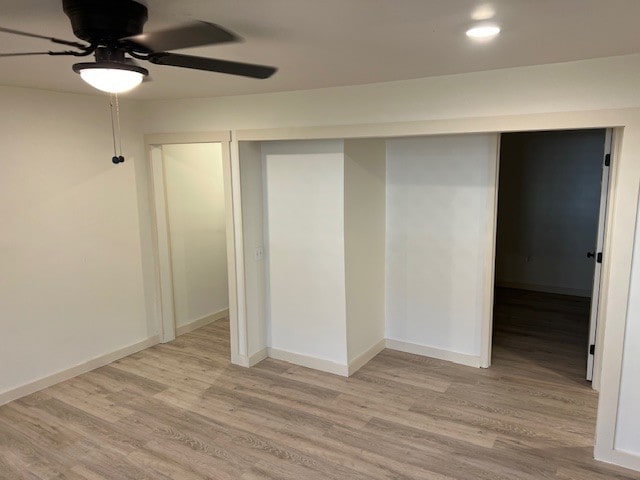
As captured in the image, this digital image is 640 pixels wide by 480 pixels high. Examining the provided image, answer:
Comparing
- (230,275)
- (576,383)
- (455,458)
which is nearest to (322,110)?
(230,275)

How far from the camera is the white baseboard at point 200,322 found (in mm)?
5198

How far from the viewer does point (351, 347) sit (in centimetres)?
419

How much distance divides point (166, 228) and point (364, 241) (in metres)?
2.01

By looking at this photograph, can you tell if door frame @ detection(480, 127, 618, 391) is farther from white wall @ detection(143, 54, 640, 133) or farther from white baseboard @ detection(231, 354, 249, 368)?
white baseboard @ detection(231, 354, 249, 368)

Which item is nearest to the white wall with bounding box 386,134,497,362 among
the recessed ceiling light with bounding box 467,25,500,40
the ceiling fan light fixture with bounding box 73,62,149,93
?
the recessed ceiling light with bounding box 467,25,500,40

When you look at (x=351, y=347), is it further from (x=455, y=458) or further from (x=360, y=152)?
(x=360, y=152)

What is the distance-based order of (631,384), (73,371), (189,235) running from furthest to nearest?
(189,235), (73,371), (631,384)

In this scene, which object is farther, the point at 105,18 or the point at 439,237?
the point at 439,237

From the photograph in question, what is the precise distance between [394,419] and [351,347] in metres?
0.85

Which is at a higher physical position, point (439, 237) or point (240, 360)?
point (439, 237)

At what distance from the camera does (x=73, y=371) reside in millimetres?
4180

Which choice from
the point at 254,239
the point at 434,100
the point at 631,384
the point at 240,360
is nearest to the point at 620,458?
the point at 631,384

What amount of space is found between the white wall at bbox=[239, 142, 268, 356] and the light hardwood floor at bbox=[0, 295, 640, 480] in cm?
35

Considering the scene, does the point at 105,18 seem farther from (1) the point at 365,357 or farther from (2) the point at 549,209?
(2) the point at 549,209
